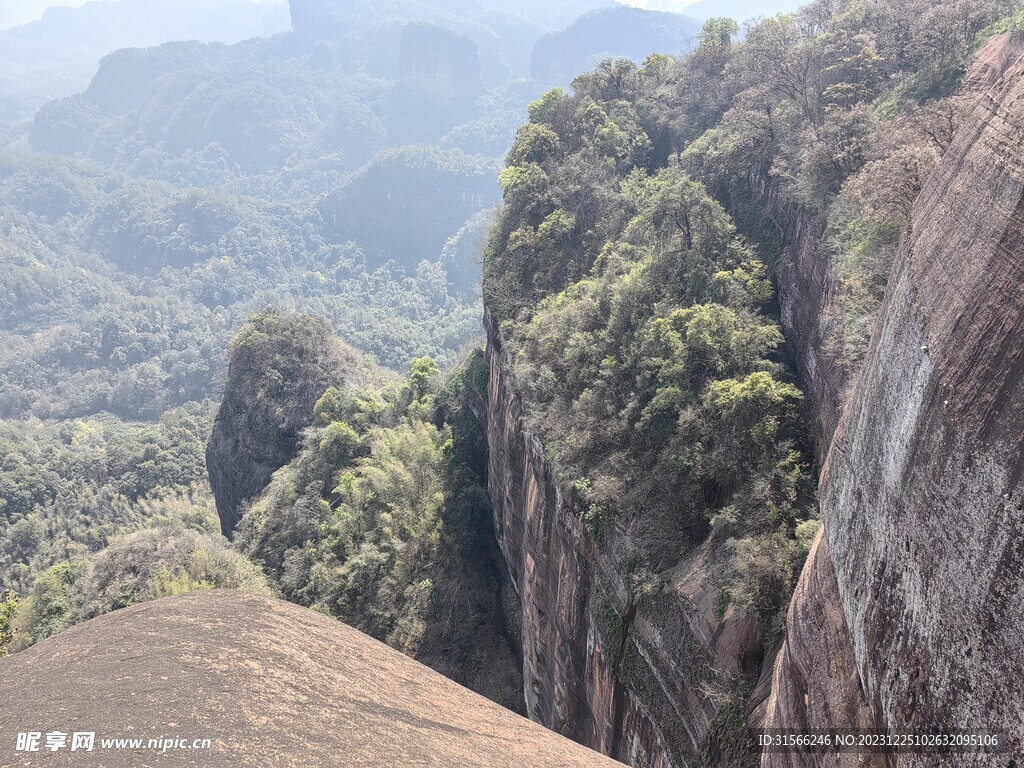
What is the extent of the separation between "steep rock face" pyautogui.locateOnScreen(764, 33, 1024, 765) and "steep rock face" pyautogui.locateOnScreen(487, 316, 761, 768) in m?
3.43

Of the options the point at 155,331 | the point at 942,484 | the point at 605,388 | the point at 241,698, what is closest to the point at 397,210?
the point at 155,331

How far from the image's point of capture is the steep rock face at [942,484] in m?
6.51

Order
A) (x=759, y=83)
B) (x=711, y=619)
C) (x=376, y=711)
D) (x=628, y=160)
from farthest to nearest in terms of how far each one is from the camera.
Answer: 1. (x=628, y=160)
2. (x=759, y=83)
3. (x=711, y=619)
4. (x=376, y=711)

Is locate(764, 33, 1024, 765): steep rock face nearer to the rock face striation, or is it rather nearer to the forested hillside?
the forested hillside

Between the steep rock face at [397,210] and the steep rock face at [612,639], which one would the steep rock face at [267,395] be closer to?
the steep rock face at [612,639]

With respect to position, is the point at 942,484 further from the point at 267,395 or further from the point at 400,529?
the point at 267,395

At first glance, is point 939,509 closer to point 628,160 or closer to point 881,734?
point 881,734

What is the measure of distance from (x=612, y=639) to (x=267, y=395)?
116 feet

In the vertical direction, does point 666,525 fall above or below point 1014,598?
below

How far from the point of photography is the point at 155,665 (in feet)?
31.0

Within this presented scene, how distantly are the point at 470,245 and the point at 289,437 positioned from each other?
430 ft

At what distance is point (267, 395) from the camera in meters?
45.6

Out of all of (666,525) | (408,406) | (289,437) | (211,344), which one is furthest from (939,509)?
(211,344)

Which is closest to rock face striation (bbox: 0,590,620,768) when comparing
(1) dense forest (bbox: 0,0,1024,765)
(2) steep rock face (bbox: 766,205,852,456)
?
(1) dense forest (bbox: 0,0,1024,765)
